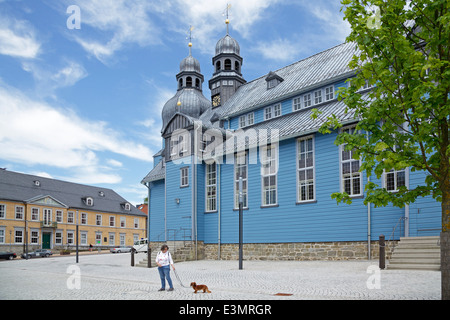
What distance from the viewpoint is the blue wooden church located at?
1986 centimetres

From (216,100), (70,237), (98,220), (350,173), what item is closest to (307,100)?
(350,173)

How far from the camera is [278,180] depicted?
23.6 metres

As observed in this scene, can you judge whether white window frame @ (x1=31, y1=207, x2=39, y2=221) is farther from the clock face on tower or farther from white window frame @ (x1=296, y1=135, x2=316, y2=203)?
white window frame @ (x1=296, y1=135, x2=316, y2=203)

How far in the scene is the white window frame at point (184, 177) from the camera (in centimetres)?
2837

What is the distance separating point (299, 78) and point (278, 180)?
7827 millimetres

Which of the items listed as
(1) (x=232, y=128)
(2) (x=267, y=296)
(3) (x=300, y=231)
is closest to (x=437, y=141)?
(2) (x=267, y=296)

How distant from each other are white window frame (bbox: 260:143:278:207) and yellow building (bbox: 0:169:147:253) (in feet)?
105

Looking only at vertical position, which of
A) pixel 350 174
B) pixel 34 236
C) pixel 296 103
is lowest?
pixel 34 236

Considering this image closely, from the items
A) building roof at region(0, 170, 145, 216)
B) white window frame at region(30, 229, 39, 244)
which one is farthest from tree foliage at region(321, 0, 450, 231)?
white window frame at region(30, 229, 39, 244)

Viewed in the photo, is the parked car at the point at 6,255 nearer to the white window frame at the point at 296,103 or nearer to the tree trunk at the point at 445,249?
the white window frame at the point at 296,103

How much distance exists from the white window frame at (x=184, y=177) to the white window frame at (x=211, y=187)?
1316 mm

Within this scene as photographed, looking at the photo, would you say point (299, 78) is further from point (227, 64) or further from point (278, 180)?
point (227, 64)

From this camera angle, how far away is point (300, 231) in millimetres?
22250
